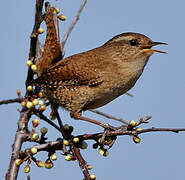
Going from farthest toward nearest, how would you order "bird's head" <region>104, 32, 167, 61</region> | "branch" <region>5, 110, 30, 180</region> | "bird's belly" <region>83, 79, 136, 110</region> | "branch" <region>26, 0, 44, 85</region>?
"bird's head" <region>104, 32, 167, 61</region> < "bird's belly" <region>83, 79, 136, 110</region> < "branch" <region>5, 110, 30, 180</region> < "branch" <region>26, 0, 44, 85</region>

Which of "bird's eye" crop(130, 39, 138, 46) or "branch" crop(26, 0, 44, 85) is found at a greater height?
"bird's eye" crop(130, 39, 138, 46)

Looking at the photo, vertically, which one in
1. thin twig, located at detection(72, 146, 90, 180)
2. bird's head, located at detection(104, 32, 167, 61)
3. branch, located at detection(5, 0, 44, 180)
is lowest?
thin twig, located at detection(72, 146, 90, 180)

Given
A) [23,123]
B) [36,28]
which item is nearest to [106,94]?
[23,123]

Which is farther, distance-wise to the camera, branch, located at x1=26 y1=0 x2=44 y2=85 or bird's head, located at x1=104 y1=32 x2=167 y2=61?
bird's head, located at x1=104 y1=32 x2=167 y2=61

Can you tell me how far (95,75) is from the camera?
10.1ft

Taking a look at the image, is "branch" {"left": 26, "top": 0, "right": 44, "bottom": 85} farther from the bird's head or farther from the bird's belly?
the bird's head

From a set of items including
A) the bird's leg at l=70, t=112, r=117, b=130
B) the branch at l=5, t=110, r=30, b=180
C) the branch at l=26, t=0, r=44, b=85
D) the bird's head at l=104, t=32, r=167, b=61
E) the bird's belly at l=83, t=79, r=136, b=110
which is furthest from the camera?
the bird's head at l=104, t=32, r=167, b=61

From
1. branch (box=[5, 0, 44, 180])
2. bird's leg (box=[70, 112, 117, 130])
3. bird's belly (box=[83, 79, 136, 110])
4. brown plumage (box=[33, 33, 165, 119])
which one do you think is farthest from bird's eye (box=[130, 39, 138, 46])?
branch (box=[5, 0, 44, 180])

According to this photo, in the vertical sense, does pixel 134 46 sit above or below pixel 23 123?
above

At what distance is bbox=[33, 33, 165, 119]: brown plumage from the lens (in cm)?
299

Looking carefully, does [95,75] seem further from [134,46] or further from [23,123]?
[23,123]

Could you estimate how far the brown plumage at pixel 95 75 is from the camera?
2986 millimetres

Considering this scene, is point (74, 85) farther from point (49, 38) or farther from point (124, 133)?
point (124, 133)

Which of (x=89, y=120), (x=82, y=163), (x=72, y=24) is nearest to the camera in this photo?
(x=82, y=163)
